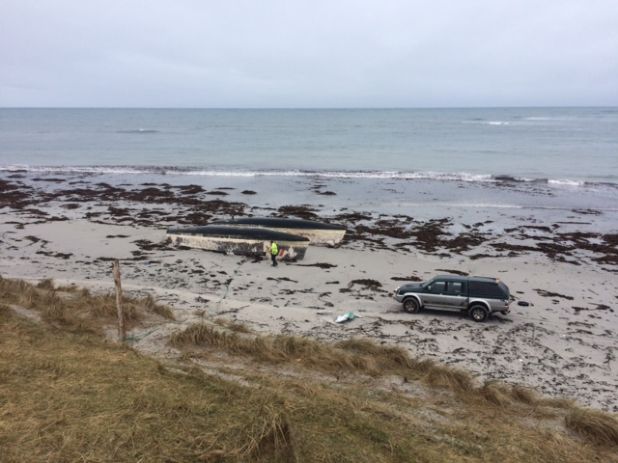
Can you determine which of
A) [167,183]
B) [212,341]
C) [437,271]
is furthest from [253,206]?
[212,341]

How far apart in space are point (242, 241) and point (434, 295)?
968 cm

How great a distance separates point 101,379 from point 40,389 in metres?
0.88

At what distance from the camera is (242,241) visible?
69.4 ft

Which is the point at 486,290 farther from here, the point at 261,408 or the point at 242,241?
the point at 242,241

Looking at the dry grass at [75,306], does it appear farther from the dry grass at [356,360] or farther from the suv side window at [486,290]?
the suv side window at [486,290]

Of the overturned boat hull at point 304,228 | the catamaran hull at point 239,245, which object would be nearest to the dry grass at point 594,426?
the catamaran hull at point 239,245

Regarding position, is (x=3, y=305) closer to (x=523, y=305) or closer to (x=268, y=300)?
(x=268, y=300)

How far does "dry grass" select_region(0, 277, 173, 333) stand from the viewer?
37.7 ft

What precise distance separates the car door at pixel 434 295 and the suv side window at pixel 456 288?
15 centimetres

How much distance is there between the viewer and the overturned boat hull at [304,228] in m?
22.9

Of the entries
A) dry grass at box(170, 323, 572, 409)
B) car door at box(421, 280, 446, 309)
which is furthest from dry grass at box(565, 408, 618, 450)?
car door at box(421, 280, 446, 309)

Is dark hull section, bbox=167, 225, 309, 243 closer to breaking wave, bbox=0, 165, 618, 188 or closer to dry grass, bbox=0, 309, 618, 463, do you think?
dry grass, bbox=0, 309, 618, 463

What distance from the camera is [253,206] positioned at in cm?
3200

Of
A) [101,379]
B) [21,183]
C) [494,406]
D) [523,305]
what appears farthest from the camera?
[21,183]
